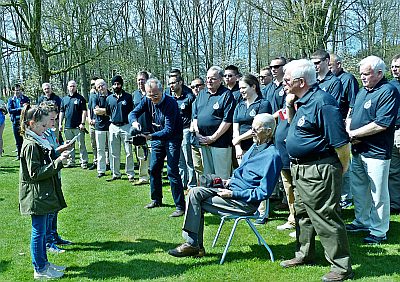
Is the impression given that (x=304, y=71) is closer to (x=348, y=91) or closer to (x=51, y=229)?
(x=348, y=91)

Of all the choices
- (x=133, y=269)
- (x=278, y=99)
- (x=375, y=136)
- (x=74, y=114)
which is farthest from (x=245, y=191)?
(x=74, y=114)

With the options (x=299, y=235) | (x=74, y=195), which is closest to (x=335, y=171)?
(x=299, y=235)

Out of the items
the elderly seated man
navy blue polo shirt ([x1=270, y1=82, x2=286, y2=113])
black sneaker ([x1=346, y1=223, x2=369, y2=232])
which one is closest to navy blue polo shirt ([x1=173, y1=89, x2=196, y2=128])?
navy blue polo shirt ([x1=270, y1=82, x2=286, y2=113])

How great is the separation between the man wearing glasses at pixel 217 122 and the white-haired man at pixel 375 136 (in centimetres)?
181

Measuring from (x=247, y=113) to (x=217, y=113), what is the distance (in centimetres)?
60

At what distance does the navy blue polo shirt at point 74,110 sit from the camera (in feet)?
32.7

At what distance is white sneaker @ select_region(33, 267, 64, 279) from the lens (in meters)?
4.19

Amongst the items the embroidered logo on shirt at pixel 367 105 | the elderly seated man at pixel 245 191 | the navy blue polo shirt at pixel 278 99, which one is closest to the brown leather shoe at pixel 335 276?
the elderly seated man at pixel 245 191

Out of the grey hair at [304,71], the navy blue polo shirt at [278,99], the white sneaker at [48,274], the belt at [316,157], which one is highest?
the grey hair at [304,71]

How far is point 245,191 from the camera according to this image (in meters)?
4.32

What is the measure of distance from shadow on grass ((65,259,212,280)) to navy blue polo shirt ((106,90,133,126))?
14.4 ft

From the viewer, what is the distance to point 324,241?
3846 millimetres

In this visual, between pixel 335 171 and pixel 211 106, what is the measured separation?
2.75 meters

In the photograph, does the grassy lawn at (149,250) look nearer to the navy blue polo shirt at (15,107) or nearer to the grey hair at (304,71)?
the grey hair at (304,71)
